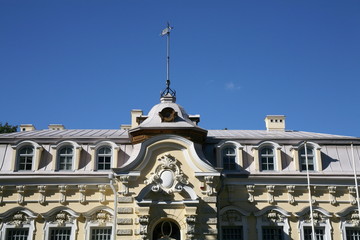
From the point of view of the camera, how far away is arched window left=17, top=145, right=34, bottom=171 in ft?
88.8

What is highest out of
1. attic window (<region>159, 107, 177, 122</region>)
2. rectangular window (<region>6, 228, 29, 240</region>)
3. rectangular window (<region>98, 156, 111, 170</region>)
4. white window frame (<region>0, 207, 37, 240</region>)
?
attic window (<region>159, 107, 177, 122</region>)

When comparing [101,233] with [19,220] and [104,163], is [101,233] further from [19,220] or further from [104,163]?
[19,220]

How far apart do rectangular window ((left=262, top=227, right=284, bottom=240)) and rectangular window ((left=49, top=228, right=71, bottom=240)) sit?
11.4 m

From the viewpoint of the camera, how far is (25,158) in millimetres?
27297

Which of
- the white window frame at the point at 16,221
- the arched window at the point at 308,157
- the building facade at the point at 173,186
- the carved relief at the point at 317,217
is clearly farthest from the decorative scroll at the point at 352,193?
the white window frame at the point at 16,221

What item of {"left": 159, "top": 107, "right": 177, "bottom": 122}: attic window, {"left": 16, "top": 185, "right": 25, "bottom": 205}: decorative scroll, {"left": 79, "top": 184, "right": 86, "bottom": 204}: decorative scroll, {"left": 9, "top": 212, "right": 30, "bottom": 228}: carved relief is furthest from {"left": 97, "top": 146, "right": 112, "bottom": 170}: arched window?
{"left": 9, "top": 212, "right": 30, "bottom": 228}: carved relief

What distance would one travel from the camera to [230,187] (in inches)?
1040

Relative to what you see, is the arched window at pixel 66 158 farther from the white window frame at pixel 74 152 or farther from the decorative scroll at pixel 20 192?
the decorative scroll at pixel 20 192

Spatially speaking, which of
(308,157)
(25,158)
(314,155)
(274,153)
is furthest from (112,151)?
(314,155)

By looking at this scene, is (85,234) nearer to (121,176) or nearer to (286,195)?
(121,176)

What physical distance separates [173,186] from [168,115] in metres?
4.61

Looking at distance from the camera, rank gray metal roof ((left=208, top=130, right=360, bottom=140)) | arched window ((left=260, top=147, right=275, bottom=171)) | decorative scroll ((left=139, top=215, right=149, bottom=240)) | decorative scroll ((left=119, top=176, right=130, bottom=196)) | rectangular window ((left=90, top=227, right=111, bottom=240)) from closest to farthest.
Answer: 1. decorative scroll ((left=139, top=215, right=149, bottom=240))
2. decorative scroll ((left=119, top=176, right=130, bottom=196))
3. rectangular window ((left=90, top=227, right=111, bottom=240))
4. arched window ((left=260, top=147, right=275, bottom=171))
5. gray metal roof ((left=208, top=130, right=360, bottom=140))

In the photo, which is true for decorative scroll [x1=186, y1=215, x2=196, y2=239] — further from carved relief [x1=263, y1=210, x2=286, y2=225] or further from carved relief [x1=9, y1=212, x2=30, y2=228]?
carved relief [x1=9, y1=212, x2=30, y2=228]

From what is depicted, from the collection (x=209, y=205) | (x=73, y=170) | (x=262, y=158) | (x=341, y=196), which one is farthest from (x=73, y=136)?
(x=341, y=196)
